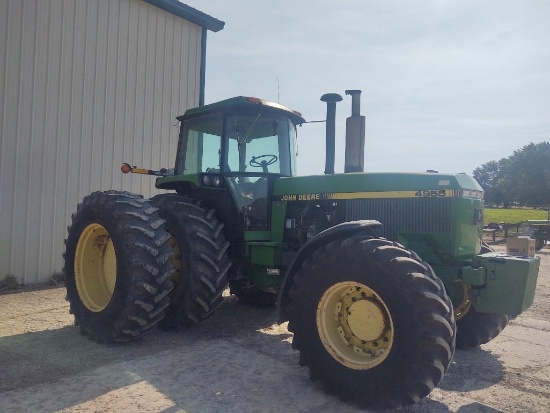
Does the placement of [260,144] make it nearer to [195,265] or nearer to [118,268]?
[195,265]

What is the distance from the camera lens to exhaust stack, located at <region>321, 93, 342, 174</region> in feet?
17.6

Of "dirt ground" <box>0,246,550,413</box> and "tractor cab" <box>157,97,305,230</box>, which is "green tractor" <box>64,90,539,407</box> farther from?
"dirt ground" <box>0,246,550,413</box>

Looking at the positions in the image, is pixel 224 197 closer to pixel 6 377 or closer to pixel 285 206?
pixel 285 206

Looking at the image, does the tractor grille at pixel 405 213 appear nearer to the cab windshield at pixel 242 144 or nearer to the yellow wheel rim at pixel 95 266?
the cab windshield at pixel 242 144

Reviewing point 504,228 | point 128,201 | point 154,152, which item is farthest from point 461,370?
point 504,228

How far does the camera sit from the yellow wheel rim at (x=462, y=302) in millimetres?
4587

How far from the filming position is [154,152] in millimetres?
9812

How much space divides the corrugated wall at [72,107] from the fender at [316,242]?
18.6 ft

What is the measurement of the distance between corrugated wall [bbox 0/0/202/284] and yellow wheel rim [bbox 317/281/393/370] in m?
6.12

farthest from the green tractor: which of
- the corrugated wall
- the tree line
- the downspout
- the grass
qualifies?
the tree line

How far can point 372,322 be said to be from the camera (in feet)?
11.7

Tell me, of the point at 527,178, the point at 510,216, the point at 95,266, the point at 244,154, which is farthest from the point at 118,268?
the point at 527,178

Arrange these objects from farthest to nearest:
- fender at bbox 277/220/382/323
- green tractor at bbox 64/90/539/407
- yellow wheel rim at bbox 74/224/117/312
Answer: yellow wheel rim at bbox 74/224/117/312
fender at bbox 277/220/382/323
green tractor at bbox 64/90/539/407

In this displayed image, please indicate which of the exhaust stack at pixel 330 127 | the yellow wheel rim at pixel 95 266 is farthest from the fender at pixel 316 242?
the yellow wheel rim at pixel 95 266
